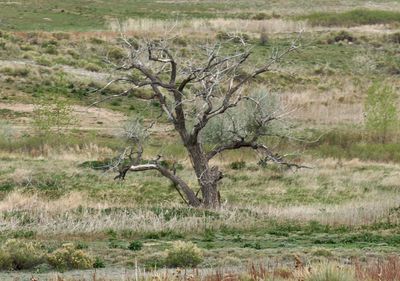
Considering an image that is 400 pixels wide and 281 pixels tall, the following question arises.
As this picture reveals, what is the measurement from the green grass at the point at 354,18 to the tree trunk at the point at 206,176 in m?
59.5

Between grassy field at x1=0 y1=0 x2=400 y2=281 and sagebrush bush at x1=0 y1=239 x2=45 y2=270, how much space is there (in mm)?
22

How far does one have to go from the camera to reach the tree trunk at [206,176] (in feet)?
75.9

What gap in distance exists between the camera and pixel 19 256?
51.3 ft

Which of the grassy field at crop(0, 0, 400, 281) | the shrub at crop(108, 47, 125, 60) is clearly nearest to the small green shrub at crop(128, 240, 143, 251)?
the grassy field at crop(0, 0, 400, 281)

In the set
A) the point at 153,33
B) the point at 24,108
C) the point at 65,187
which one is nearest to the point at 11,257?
the point at 65,187

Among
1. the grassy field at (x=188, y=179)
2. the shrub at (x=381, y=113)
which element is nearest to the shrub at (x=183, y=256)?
the grassy field at (x=188, y=179)

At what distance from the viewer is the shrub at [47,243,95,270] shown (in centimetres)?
1545

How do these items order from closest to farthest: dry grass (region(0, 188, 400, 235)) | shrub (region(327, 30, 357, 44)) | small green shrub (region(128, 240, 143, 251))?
small green shrub (region(128, 240, 143, 251)), dry grass (region(0, 188, 400, 235)), shrub (region(327, 30, 357, 44))

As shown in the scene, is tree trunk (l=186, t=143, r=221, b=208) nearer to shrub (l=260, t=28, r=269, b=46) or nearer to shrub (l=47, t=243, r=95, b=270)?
shrub (l=47, t=243, r=95, b=270)

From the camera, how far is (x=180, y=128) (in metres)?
23.5

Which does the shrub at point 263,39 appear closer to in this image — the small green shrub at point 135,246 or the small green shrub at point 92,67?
the small green shrub at point 92,67

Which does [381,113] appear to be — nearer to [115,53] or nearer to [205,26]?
[115,53]

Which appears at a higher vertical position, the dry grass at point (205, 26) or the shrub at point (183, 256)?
the shrub at point (183, 256)

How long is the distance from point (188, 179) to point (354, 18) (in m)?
56.3
